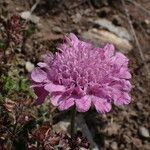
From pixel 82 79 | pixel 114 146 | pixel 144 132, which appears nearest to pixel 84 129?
pixel 114 146

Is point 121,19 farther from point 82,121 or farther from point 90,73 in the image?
point 90,73

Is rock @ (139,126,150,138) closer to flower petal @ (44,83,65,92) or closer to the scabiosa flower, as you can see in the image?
the scabiosa flower

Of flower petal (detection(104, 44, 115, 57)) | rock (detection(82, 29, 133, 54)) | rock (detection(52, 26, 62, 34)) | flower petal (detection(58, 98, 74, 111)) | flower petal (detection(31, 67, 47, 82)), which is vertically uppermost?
flower petal (detection(104, 44, 115, 57))

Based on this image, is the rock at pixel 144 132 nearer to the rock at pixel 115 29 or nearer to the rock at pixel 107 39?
the rock at pixel 107 39

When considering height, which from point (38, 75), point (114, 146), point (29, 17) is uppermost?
point (38, 75)

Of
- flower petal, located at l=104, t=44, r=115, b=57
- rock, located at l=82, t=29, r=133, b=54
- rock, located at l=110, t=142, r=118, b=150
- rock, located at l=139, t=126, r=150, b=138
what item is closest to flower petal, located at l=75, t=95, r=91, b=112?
flower petal, located at l=104, t=44, r=115, b=57

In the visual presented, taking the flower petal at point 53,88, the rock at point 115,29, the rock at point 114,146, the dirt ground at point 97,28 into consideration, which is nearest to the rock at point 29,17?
the dirt ground at point 97,28

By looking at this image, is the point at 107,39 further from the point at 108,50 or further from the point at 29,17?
the point at 108,50
